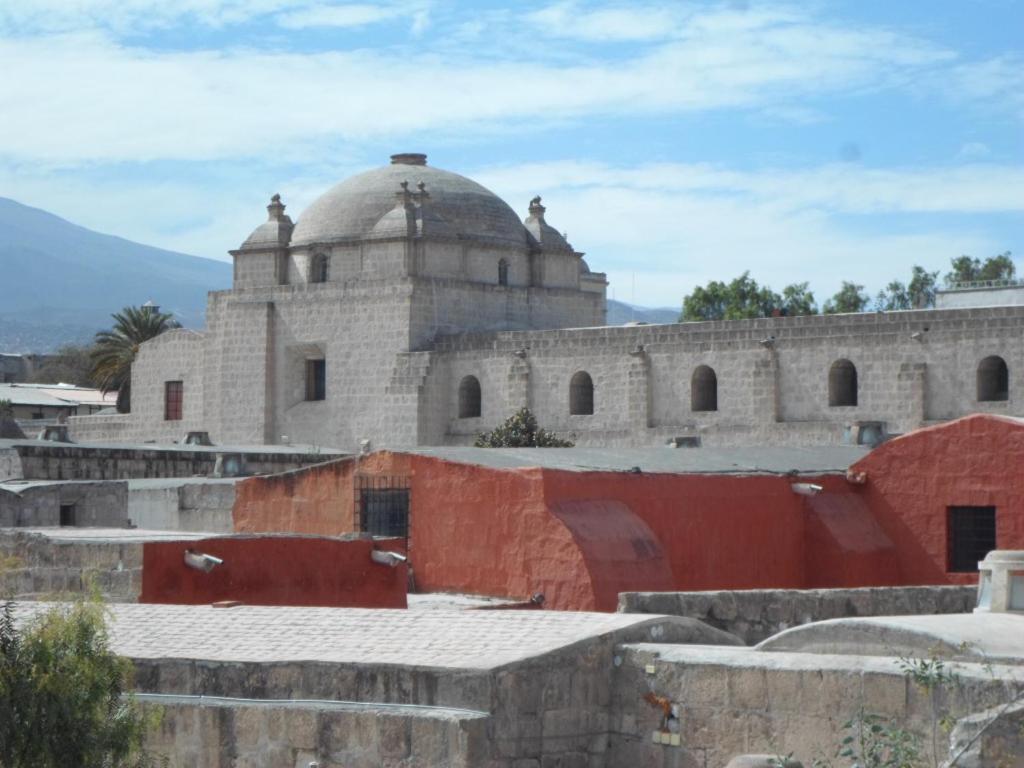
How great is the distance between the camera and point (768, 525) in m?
21.4

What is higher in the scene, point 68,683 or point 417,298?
point 417,298

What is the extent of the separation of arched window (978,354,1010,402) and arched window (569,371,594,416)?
28.1 feet

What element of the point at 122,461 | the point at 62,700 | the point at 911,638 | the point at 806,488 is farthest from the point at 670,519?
the point at 122,461

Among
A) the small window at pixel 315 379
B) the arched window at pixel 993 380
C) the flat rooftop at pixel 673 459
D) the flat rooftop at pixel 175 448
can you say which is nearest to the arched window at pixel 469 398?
the small window at pixel 315 379

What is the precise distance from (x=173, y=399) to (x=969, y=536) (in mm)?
29000

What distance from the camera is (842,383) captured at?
36219 millimetres

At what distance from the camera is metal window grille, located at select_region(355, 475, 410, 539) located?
19.7 m

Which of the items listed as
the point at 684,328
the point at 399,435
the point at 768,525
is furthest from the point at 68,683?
the point at 399,435

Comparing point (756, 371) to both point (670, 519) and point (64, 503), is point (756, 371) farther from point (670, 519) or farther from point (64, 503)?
point (64, 503)

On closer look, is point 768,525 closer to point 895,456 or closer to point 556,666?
point 895,456

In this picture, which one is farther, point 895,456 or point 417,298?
point 417,298

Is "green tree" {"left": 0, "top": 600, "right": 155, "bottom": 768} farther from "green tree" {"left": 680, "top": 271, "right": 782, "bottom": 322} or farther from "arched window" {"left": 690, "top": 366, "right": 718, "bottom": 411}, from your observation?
"green tree" {"left": 680, "top": 271, "right": 782, "bottom": 322}

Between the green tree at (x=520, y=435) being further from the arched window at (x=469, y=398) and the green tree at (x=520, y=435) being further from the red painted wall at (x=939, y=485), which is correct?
the red painted wall at (x=939, y=485)

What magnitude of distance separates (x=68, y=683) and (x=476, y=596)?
10384 mm
